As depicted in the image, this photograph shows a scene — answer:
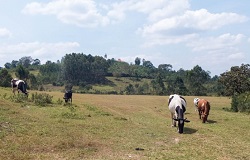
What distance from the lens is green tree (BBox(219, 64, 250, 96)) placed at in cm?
4406

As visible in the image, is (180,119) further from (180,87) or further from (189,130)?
(180,87)

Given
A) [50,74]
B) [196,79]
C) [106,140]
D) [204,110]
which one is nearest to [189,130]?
[204,110]

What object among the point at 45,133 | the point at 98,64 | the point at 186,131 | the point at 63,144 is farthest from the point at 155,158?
the point at 98,64

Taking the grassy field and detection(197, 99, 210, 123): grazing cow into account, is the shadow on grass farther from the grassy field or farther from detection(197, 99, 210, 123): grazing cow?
detection(197, 99, 210, 123): grazing cow

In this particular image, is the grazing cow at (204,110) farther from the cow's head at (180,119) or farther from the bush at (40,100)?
the bush at (40,100)

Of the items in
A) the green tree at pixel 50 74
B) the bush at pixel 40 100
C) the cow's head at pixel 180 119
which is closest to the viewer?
the cow's head at pixel 180 119

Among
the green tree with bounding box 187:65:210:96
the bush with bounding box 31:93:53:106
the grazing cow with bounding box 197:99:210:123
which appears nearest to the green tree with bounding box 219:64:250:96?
the grazing cow with bounding box 197:99:210:123

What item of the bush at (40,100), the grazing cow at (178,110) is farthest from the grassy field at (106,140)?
the bush at (40,100)

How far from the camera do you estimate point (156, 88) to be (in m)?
100

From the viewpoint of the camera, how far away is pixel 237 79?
145ft

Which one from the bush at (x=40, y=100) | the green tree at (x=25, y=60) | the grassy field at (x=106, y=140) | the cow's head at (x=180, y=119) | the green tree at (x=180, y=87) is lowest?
the grassy field at (x=106, y=140)

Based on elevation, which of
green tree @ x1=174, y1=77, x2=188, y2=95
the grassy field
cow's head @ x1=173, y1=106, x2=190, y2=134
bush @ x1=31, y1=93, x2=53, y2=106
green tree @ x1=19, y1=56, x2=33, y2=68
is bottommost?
the grassy field

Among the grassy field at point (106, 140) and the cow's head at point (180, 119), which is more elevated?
the cow's head at point (180, 119)

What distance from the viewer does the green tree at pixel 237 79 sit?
44.1 m
